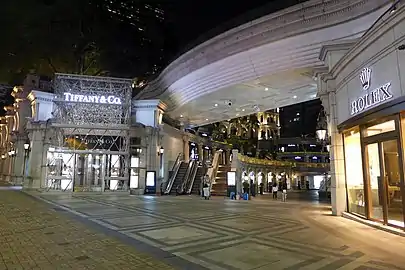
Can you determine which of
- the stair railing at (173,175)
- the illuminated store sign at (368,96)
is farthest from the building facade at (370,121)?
the stair railing at (173,175)

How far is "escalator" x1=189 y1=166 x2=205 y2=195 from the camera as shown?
22.8 meters

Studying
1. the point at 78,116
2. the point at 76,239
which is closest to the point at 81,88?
the point at 78,116

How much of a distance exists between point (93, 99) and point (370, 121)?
18.2m

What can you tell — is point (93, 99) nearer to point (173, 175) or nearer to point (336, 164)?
point (173, 175)

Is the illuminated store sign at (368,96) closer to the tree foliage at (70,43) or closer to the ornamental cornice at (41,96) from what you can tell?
the ornamental cornice at (41,96)

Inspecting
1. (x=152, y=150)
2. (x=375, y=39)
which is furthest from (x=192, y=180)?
(x=375, y=39)

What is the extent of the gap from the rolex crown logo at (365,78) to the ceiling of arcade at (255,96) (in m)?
7.05

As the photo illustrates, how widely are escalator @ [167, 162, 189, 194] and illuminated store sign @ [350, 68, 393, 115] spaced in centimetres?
1493

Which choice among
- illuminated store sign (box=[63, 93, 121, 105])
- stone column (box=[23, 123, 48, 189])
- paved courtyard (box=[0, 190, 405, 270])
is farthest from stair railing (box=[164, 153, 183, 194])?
paved courtyard (box=[0, 190, 405, 270])

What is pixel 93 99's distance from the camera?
21672mm

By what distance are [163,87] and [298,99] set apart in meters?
9.86

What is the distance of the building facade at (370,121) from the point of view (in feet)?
23.3

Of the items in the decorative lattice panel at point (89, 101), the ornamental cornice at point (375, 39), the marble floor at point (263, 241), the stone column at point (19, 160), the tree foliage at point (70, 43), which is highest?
the tree foliage at point (70, 43)

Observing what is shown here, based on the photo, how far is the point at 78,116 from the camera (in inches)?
857
